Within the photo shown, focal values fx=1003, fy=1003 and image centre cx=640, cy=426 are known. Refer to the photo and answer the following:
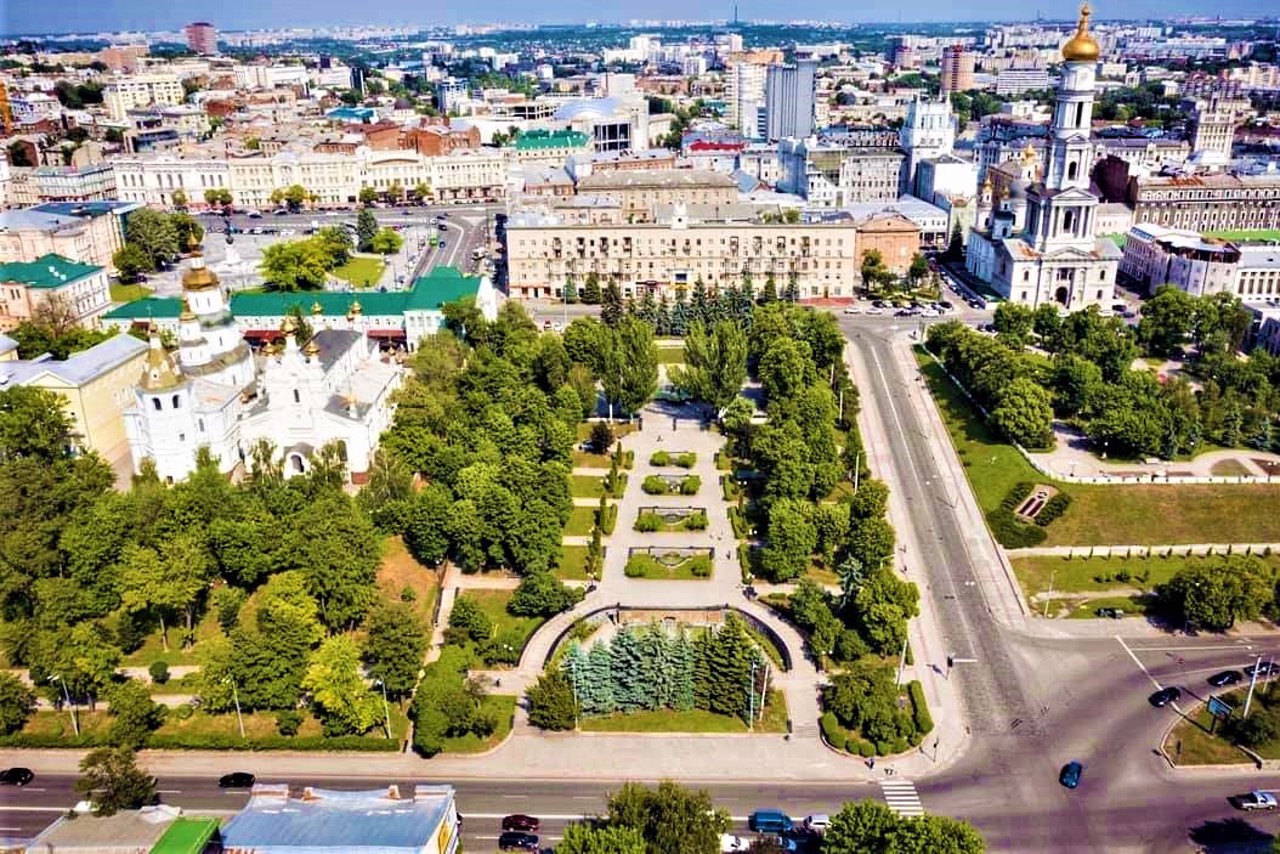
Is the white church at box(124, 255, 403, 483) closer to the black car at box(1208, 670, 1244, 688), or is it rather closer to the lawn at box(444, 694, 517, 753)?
the lawn at box(444, 694, 517, 753)

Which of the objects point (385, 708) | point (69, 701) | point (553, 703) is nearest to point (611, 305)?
point (553, 703)

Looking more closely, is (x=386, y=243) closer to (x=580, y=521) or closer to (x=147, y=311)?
(x=147, y=311)

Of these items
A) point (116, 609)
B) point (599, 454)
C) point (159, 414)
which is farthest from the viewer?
point (599, 454)

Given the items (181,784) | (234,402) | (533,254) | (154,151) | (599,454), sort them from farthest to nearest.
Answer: (154,151)
(533,254)
(599,454)
(234,402)
(181,784)

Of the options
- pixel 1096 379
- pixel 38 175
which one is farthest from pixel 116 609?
pixel 38 175

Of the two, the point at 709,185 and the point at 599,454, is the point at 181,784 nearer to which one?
the point at 599,454

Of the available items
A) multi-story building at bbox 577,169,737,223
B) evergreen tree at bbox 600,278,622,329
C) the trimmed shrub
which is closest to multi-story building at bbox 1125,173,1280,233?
multi-story building at bbox 577,169,737,223

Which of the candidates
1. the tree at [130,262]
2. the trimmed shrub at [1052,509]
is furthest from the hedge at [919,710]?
the tree at [130,262]

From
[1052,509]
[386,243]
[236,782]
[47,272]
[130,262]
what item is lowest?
[236,782]
